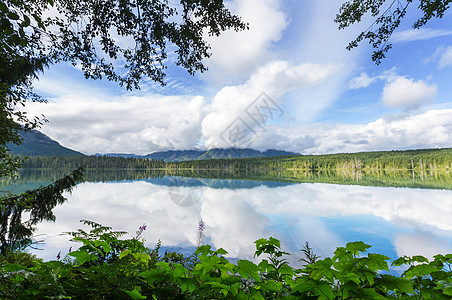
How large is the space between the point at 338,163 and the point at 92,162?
7280 inches

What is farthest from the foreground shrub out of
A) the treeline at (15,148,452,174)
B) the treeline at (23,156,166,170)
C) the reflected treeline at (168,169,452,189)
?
the treeline at (15,148,452,174)

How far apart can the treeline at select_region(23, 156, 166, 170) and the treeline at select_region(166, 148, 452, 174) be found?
81.3ft

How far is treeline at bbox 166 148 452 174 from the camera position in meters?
146

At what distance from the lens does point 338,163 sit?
171625mm

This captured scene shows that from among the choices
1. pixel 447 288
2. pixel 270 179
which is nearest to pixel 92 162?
pixel 270 179

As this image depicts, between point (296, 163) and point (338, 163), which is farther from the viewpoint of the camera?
point (296, 163)

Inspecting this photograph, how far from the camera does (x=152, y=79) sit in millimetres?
6117

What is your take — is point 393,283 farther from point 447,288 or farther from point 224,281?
point 224,281

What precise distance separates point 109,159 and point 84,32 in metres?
165

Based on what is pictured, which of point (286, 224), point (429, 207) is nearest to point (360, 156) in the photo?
point (429, 207)

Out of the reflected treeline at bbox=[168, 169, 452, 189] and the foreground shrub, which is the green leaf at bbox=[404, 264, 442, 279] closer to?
the foreground shrub

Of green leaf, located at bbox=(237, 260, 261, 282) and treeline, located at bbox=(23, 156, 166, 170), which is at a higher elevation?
treeline, located at bbox=(23, 156, 166, 170)

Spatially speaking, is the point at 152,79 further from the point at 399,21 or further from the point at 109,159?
the point at 109,159

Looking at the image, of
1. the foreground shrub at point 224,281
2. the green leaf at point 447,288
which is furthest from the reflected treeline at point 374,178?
the foreground shrub at point 224,281
